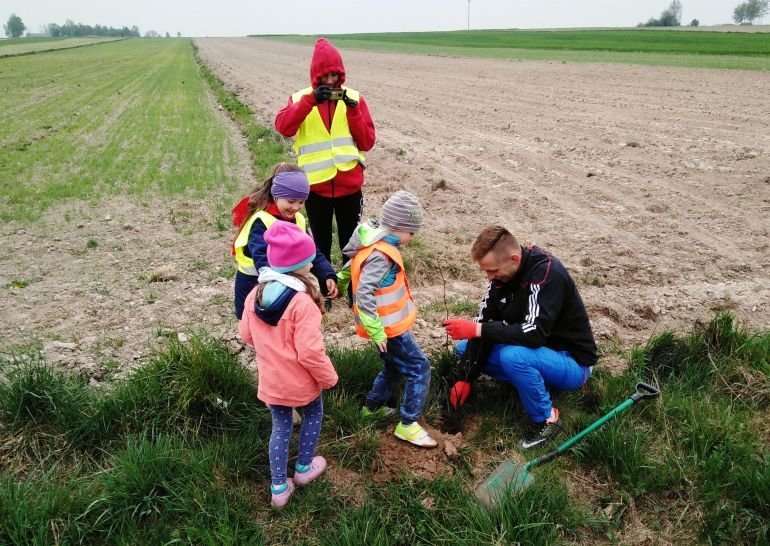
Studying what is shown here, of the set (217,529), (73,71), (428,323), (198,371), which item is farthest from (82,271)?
(73,71)

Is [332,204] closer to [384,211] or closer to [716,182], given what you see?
[384,211]

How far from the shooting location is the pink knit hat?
2705mm

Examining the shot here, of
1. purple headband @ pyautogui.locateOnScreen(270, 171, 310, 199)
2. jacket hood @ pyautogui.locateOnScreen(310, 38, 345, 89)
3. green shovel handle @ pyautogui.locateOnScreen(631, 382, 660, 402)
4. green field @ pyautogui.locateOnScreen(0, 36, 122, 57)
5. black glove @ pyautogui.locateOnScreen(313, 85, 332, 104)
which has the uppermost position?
green field @ pyautogui.locateOnScreen(0, 36, 122, 57)

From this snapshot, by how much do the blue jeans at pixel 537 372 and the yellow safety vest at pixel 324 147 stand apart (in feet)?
6.90

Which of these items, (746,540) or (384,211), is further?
(384,211)

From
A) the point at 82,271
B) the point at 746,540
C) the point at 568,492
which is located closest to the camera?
the point at 746,540

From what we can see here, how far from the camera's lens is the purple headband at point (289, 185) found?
3.41m

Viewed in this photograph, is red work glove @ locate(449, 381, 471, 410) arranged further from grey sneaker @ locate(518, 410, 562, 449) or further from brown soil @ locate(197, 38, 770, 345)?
brown soil @ locate(197, 38, 770, 345)

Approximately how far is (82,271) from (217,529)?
4.34m

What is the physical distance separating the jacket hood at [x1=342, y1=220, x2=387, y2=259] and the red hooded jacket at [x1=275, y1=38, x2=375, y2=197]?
4.81 ft

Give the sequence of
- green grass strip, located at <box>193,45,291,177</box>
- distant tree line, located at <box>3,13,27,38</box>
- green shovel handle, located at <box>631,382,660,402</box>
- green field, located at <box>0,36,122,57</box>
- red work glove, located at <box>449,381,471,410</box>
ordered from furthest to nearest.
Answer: distant tree line, located at <box>3,13,27,38</box> < green field, located at <box>0,36,122,57</box> < green grass strip, located at <box>193,45,291,177</box> < red work glove, located at <box>449,381,471,410</box> < green shovel handle, located at <box>631,382,660,402</box>

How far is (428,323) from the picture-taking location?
475 centimetres

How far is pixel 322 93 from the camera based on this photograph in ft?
14.3

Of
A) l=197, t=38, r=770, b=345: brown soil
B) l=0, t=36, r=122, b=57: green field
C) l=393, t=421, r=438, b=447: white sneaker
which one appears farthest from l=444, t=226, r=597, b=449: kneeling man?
l=0, t=36, r=122, b=57: green field
